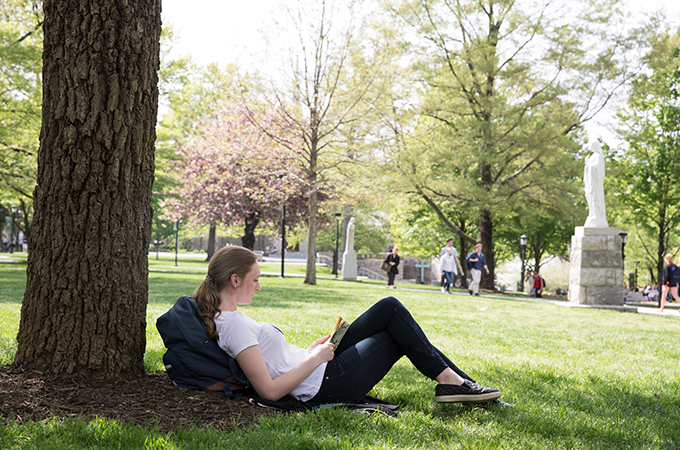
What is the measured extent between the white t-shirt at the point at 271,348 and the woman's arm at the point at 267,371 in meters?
0.07

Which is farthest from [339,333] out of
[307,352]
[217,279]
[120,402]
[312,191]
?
[312,191]

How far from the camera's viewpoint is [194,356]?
11.1 feet

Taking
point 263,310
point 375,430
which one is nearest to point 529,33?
point 263,310

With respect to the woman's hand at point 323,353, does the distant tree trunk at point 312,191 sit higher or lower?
higher

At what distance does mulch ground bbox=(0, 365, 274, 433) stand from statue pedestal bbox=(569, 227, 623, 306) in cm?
1430

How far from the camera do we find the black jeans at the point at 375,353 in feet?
11.2

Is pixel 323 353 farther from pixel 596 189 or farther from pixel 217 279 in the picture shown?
Answer: pixel 596 189

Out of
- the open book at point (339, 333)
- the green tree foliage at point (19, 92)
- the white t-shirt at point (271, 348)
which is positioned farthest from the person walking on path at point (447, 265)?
the white t-shirt at point (271, 348)

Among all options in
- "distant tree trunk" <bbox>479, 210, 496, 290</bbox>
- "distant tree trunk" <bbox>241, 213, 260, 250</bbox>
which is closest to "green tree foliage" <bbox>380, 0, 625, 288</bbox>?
"distant tree trunk" <bbox>479, 210, 496, 290</bbox>

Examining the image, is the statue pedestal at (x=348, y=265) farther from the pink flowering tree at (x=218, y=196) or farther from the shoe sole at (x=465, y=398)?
the shoe sole at (x=465, y=398)

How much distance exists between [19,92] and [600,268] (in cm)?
1794

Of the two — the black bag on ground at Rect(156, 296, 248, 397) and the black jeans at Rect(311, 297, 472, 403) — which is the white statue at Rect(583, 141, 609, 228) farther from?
the black bag on ground at Rect(156, 296, 248, 397)

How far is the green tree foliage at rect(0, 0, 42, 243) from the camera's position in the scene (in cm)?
1498

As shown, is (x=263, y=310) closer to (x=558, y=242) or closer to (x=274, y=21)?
(x=274, y=21)
